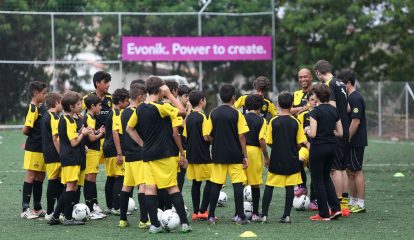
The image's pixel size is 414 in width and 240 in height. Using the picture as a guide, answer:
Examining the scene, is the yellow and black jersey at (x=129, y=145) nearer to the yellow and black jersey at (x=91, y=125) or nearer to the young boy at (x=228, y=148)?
the yellow and black jersey at (x=91, y=125)

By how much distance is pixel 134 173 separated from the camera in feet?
34.9

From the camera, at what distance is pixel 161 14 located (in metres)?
32.4

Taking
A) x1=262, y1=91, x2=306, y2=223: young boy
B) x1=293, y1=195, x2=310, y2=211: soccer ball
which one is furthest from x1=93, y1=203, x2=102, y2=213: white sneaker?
x1=293, y1=195, x2=310, y2=211: soccer ball

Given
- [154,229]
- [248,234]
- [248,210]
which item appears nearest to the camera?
[248,234]

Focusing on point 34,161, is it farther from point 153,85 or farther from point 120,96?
point 153,85

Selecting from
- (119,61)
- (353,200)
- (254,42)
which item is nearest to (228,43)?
(254,42)

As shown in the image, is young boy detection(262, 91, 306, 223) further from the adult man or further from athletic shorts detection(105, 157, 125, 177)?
athletic shorts detection(105, 157, 125, 177)

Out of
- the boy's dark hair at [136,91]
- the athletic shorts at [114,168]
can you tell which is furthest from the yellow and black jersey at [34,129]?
the boy's dark hair at [136,91]

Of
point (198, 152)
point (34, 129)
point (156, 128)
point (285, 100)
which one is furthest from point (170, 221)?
point (34, 129)

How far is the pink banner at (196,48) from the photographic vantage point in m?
32.3

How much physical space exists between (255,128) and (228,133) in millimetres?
596

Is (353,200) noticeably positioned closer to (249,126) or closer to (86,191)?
(249,126)

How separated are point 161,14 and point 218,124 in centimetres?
2199

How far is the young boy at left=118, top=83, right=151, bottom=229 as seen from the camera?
1060 centimetres
